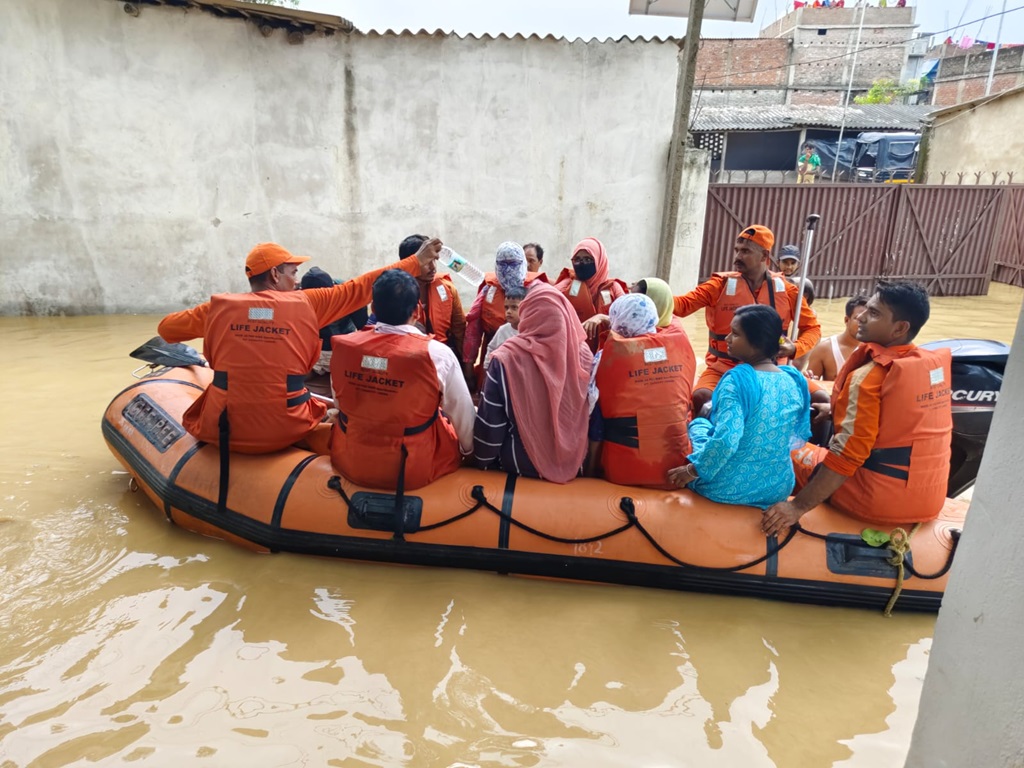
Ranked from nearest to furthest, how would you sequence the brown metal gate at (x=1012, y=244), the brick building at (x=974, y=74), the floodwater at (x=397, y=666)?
1. the floodwater at (x=397, y=666)
2. the brown metal gate at (x=1012, y=244)
3. the brick building at (x=974, y=74)

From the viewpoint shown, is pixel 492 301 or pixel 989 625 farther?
pixel 492 301

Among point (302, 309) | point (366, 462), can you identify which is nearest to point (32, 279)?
point (302, 309)

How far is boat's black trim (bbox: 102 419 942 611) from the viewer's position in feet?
9.02

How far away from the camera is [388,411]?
2840mm

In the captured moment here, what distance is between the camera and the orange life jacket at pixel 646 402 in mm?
2891

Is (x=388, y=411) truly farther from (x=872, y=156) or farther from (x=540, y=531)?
(x=872, y=156)

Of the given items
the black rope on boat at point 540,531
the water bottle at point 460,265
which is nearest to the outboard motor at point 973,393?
the black rope on boat at point 540,531

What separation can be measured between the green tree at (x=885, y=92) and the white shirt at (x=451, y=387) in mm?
23263

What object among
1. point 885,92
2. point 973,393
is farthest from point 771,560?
point 885,92

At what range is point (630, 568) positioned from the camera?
2.85 m

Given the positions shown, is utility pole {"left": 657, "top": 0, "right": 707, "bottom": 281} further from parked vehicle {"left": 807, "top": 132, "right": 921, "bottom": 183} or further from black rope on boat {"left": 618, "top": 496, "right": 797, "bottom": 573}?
parked vehicle {"left": 807, "top": 132, "right": 921, "bottom": 183}

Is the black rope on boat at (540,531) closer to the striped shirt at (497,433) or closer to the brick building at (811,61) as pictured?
the striped shirt at (497,433)

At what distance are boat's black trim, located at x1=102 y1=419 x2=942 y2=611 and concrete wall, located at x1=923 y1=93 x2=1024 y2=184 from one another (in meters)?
12.5

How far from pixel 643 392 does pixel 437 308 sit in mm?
1866
